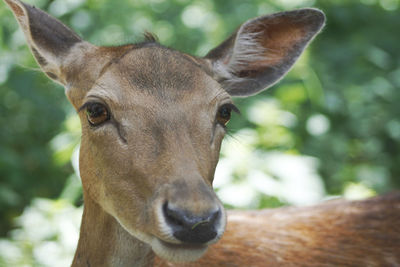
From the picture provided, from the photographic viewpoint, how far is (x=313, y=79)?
7605 millimetres

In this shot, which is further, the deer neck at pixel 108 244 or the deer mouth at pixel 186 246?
the deer neck at pixel 108 244

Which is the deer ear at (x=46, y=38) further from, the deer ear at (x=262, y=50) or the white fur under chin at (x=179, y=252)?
the white fur under chin at (x=179, y=252)

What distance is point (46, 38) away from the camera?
4.30 m

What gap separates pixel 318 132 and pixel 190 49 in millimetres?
1920

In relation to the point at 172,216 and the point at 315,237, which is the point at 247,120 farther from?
the point at 172,216

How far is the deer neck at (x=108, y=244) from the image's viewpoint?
151 inches

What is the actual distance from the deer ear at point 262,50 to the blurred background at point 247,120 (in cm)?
110

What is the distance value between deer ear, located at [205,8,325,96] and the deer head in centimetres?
1

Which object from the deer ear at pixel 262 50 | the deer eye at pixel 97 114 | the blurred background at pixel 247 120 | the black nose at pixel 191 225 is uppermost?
the deer eye at pixel 97 114

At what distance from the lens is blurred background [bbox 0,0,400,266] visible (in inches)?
239

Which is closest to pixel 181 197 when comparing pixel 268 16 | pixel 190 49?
pixel 268 16

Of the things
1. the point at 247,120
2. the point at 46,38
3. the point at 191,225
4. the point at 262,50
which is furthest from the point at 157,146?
the point at 247,120

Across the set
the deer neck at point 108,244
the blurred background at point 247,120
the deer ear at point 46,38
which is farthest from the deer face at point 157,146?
the blurred background at point 247,120

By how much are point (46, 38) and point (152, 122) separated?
1.28m
